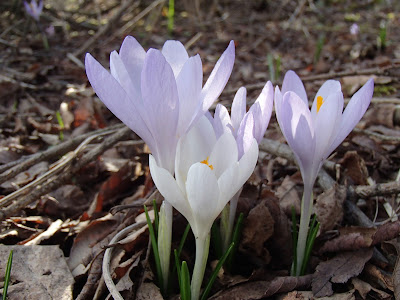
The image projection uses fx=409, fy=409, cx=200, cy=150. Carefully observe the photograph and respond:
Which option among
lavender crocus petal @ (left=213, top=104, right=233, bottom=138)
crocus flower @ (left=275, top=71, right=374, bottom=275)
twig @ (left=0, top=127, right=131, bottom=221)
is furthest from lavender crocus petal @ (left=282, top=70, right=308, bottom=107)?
twig @ (left=0, top=127, right=131, bottom=221)

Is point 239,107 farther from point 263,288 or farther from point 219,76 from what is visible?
point 263,288

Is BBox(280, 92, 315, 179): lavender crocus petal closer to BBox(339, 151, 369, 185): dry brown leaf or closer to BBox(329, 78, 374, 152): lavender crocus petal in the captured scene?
BBox(329, 78, 374, 152): lavender crocus petal

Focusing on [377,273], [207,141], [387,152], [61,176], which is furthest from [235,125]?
[387,152]

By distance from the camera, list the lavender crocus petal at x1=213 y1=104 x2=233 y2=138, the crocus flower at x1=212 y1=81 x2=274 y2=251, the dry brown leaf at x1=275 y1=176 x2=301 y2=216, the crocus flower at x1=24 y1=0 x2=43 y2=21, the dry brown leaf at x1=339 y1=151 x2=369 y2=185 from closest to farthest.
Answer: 1. the crocus flower at x1=212 y1=81 x2=274 y2=251
2. the lavender crocus petal at x1=213 y1=104 x2=233 y2=138
3. the dry brown leaf at x1=275 y1=176 x2=301 y2=216
4. the dry brown leaf at x1=339 y1=151 x2=369 y2=185
5. the crocus flower at x1=24 y1=0 x2=43 y2=21

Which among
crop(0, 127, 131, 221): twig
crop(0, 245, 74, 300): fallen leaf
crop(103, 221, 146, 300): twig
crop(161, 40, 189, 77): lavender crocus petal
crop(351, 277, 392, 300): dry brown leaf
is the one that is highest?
crop(161, 40, 189, 77): lavender crocus petal

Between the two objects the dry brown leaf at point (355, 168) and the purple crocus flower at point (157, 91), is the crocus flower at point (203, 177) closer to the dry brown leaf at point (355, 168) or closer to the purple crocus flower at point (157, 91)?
the purple crocus flower at point (157, 91)

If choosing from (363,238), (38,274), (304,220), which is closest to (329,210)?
(363,238)

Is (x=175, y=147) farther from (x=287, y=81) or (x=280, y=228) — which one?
(x=280, y=228)
